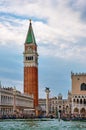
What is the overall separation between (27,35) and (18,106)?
95.2 ft

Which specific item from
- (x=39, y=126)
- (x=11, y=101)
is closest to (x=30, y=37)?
(x=11, y=101)

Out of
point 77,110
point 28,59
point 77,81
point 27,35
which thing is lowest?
point 77,110

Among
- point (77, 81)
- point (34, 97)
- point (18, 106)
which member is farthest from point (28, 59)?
point (77, 81)

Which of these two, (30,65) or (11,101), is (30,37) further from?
(11,101)

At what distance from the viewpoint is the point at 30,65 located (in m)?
126

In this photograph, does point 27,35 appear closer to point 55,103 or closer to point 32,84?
point 32,84

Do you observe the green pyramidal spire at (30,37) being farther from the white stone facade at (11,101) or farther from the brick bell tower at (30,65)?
the white stone facade at (11,101)

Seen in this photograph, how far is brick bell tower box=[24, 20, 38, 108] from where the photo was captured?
124562 mm

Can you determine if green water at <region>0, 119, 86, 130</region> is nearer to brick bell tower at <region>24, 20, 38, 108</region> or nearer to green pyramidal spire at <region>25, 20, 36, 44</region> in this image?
brick bell tower at <region>24, 20, 38, 108</region>

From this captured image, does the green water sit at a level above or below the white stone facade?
below

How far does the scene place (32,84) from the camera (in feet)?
406

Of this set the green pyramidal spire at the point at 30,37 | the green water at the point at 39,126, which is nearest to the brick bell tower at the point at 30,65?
the green pyramidal spire at the point at 30,37

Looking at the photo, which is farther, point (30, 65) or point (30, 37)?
point (30, 37)

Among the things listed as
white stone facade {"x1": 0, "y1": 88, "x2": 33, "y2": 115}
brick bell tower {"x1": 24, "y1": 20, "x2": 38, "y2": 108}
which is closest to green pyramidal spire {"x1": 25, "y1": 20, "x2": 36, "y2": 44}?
brick bell tower {"x1": 24, "y1": 20, "x2": 38, "y2": 108}
